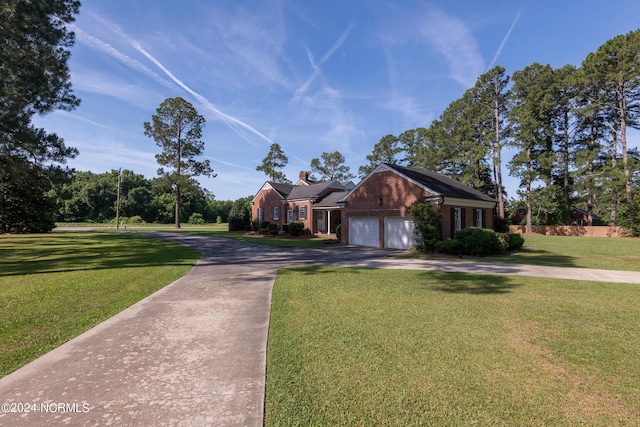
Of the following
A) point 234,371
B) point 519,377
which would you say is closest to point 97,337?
point 234,371

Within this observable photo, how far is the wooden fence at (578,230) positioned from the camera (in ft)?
105

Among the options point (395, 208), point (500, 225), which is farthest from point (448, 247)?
point (500, 225)

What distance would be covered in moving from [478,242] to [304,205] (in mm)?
19099

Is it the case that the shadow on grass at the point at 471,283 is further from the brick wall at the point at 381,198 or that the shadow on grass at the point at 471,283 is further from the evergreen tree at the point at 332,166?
the evergreen tree at the point at 332,166

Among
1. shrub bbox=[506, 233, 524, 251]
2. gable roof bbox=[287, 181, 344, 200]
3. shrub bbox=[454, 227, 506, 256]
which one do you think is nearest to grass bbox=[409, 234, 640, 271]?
shrub bbox=[506, 233, 524, 251]

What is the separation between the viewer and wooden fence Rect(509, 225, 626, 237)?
32094mm

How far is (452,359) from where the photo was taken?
154 inches

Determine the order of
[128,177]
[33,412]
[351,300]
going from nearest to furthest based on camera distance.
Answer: [33,412]
[351,300]
[128,177]

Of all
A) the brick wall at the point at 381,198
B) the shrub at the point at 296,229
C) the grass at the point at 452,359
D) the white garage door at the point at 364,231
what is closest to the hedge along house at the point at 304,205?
the shrub at the point at 296,229

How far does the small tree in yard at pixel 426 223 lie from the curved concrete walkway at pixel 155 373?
1271 cm

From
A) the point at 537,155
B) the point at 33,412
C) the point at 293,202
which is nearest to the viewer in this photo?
the point at 33,412

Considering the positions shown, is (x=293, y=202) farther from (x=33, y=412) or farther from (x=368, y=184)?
(x=33, y=412)

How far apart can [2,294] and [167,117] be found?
136 ft

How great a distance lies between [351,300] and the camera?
6.79 meters
